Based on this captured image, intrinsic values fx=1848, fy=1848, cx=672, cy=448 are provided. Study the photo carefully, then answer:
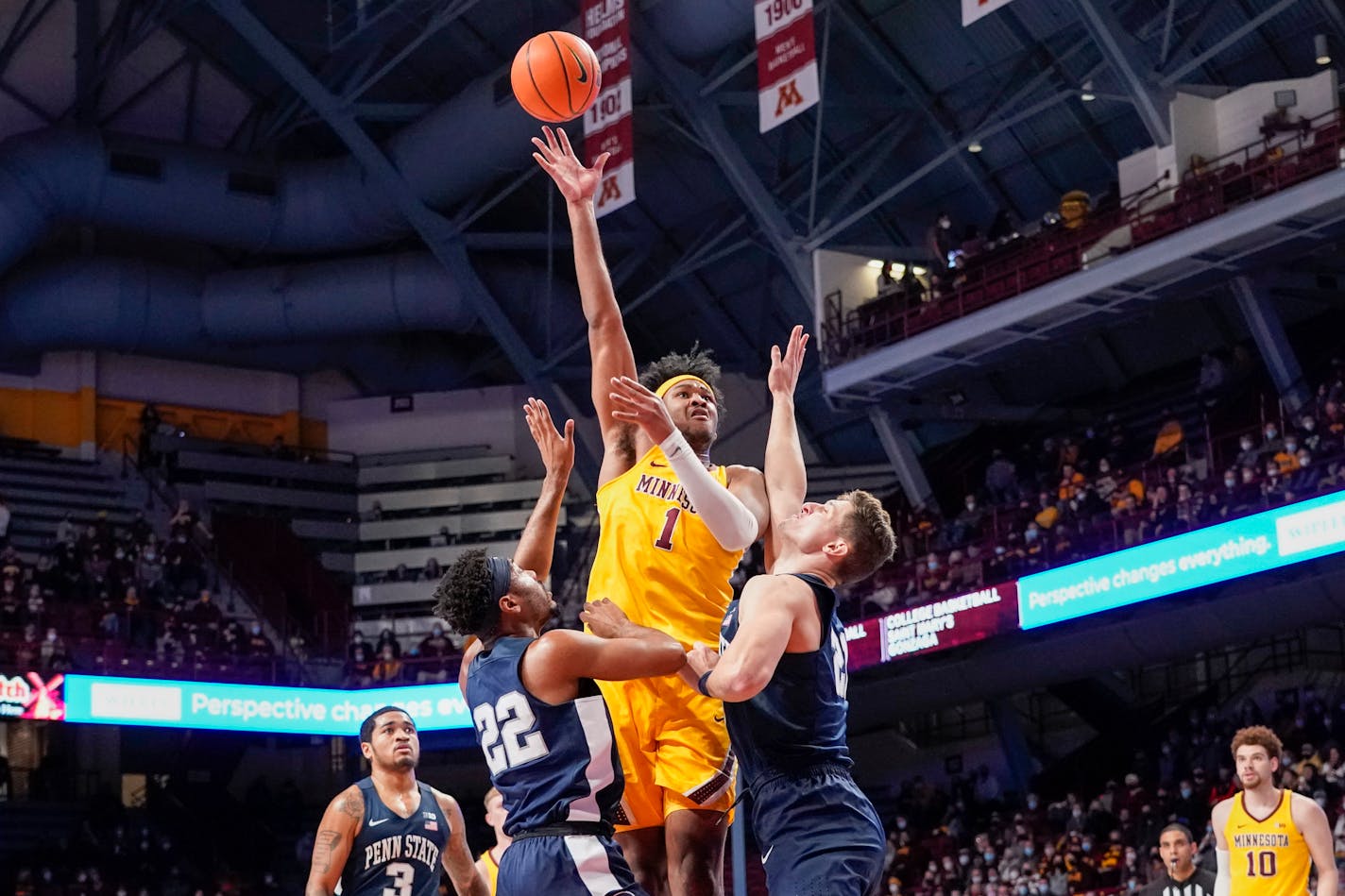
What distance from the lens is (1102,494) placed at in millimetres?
25641

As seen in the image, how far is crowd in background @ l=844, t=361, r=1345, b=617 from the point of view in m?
23.0

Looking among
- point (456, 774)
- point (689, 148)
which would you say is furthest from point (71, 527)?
point (689, 148)

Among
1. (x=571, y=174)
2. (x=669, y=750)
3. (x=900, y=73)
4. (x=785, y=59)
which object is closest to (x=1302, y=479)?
(x=785, y=59)

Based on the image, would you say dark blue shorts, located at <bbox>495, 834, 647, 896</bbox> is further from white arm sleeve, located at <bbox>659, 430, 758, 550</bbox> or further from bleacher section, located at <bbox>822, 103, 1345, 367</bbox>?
bleacher section, located at <bbox>822, 103, 1345, 367</bbox>

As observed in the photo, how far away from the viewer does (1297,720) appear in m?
24.5

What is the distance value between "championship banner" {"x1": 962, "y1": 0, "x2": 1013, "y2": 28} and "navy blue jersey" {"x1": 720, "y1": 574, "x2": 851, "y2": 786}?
17481 millimetres

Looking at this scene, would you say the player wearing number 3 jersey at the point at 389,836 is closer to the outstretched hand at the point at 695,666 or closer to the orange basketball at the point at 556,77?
the outstretched hand at the point at 695,666

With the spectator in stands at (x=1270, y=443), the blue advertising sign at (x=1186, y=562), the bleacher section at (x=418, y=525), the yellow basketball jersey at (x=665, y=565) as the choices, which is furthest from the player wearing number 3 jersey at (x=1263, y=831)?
the bleacher section at (x=418, y=525)

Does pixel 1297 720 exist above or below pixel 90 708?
below

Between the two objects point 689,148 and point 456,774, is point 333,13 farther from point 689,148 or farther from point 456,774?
point 456,774

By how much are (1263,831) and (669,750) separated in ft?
17.3

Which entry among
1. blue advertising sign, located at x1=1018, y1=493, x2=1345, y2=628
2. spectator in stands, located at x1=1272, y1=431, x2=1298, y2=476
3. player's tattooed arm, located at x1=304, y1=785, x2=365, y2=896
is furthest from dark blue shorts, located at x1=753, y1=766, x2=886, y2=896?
spectator in stands, located at x1=1272, y1=431, x2=1298, y2=476

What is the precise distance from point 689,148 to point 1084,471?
8855 mm

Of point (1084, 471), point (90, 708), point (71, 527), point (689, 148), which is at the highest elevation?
point (689, 148)
